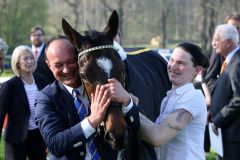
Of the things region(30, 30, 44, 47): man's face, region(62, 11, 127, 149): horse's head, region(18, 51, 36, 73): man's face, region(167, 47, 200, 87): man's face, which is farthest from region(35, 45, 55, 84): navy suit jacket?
region(62, 11, 127, 149): horse's head

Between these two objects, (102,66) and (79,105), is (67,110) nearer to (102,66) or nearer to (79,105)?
(79,105)

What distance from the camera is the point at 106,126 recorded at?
2322 mm

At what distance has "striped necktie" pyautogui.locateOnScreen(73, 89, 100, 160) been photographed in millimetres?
2576

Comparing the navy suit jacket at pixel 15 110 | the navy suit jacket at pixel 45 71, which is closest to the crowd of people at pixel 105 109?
the navy suit jacket at pixel 15 110

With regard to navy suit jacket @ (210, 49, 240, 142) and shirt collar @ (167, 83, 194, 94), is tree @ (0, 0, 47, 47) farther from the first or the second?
shirt collar @ (167, 83, 194, 94)

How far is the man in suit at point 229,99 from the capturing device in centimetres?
450

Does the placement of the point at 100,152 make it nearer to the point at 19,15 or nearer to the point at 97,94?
the point at 97,94

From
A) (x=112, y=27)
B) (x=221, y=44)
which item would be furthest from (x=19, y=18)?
(x=112, y=27)

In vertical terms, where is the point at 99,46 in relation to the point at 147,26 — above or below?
above

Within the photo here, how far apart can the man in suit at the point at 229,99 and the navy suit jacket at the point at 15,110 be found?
2.14 m

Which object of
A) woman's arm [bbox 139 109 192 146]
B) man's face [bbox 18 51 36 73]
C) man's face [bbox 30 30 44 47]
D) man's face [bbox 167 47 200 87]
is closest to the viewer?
woman's arm [bbox 139 109 192 146]

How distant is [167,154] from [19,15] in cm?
3468

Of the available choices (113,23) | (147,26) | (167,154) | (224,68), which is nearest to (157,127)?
(167,154)

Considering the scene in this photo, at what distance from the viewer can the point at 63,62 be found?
97.5 inches
